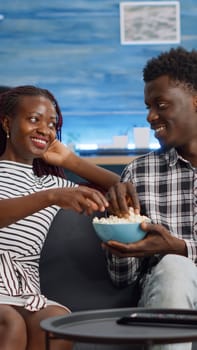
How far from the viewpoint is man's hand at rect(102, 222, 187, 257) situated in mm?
2039

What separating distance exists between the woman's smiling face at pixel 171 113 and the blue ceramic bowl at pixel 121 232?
406 mm

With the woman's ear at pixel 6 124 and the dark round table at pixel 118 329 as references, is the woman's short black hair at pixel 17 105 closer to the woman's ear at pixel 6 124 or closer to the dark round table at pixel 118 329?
the woman's ear at pixel 6 124

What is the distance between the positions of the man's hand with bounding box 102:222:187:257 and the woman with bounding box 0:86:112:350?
19 centimetres

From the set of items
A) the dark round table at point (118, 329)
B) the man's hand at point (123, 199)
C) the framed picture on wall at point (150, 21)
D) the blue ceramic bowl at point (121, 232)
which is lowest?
the dark round table at point (118, 329)

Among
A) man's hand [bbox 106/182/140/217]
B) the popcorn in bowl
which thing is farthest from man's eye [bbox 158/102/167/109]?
the popcorn in bowl

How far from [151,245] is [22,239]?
406 mm

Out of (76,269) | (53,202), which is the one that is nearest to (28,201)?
(53,202)

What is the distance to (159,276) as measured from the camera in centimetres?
198

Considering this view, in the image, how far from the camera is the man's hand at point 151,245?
6.69 ft

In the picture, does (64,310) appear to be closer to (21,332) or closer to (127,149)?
(21,332)

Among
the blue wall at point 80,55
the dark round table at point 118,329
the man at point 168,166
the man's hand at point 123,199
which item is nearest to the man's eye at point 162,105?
the man at point 168,166

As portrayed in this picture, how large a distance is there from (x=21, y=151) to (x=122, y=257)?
48 cm

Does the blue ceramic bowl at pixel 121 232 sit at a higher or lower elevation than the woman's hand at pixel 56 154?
lower

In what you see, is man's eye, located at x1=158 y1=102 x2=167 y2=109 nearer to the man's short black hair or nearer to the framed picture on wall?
the man's short black hair
